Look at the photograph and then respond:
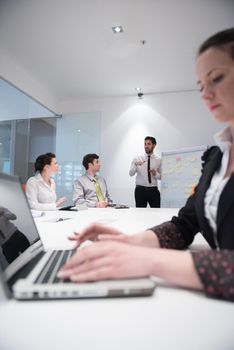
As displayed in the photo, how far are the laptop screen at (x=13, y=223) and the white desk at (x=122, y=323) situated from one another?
123 mm

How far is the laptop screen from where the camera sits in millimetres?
523

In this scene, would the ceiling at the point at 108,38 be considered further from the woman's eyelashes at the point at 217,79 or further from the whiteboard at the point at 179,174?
the woman's eyelashes at the point at 217,79

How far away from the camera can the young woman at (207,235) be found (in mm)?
420

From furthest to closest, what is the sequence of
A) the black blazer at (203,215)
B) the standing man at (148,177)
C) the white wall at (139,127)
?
the white wall at (139,127) → the standing man at (148,177) → the black blazer at (203,215)

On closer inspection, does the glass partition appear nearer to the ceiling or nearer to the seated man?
the ceiling

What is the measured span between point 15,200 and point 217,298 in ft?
1.78

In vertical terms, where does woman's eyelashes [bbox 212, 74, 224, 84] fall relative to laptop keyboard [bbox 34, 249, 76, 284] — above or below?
above

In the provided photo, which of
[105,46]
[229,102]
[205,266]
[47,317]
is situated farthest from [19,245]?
[105,46]

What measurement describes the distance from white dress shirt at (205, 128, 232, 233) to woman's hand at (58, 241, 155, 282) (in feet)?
0.84

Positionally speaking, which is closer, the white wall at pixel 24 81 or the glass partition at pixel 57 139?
the white wall at pixel 24 81

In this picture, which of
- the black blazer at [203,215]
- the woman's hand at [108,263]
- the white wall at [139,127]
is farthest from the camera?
the white wall at [139,127]

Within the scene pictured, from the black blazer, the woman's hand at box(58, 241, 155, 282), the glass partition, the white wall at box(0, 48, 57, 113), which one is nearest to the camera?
the woman's hand at box(58, 241, 155, 282)

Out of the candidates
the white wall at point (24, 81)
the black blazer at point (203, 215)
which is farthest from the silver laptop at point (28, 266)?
the white wall at point (24, 81)

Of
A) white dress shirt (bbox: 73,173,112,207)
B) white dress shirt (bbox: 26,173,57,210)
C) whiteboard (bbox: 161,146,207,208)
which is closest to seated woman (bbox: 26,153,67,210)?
white dress shirt (bbox: 26,173,57,210)
